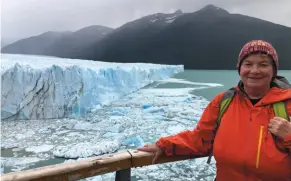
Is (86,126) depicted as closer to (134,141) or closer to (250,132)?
(134,141)

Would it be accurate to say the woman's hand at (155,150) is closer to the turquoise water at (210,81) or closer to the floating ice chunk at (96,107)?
the floating ice chunk at (96,107)

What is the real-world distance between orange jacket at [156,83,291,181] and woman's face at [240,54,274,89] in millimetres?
44

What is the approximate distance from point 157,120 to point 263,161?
5219 millimetres

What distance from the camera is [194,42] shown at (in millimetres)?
59125

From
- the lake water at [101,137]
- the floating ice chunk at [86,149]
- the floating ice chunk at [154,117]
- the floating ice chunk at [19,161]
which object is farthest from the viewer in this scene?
the floating ice chunk at [154,117]

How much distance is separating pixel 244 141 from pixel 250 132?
0.04 metres

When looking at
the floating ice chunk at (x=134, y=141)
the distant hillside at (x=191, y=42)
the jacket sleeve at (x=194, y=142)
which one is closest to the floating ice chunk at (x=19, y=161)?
the floating ice chunk at (x=134, y=141)

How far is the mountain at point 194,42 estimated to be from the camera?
53.3m

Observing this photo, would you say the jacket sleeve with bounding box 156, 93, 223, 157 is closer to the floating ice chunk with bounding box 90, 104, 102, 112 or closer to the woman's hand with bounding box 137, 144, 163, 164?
the woman's hand with bounding box 137, 144, 163, 164

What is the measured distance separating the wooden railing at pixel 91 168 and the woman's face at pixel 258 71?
0.41 meters

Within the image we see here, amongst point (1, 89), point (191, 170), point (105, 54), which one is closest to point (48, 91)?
point (1, 89)

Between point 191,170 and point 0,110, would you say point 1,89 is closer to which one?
point 0,110

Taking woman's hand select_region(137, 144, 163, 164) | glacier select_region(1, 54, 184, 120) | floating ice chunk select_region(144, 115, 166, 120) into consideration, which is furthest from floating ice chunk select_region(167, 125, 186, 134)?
woman's hand select_region(137, 144, 163, 164)

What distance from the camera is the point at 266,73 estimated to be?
3.08 feet
